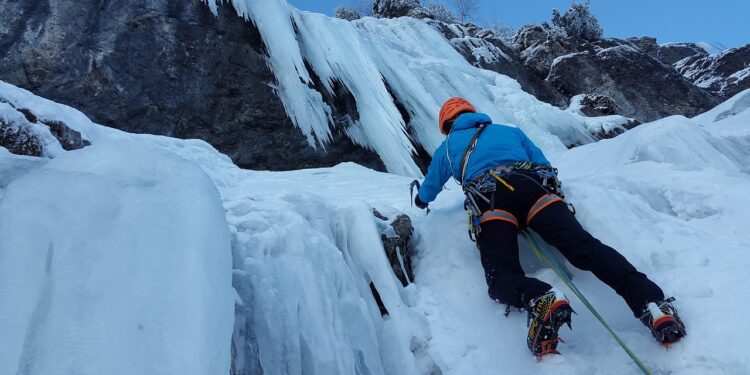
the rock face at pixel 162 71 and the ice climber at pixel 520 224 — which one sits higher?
the ice climber at pixel 520 224

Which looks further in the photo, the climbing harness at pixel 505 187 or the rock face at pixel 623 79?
the rock face at pixel 623 79

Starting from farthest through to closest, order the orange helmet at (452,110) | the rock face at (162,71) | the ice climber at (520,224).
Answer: the rock face at (162,71) < the orange helmet at (452,110) < the ice climber at (520,224)

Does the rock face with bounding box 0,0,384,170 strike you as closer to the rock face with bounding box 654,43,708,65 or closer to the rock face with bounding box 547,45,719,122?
the rock face with bounding box 547,45,719,122

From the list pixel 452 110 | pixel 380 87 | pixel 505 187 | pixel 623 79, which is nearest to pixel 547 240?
pixel 505 187

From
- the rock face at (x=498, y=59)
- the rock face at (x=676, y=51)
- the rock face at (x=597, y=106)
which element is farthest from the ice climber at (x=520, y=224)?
the rock face at (x=676, y=51)

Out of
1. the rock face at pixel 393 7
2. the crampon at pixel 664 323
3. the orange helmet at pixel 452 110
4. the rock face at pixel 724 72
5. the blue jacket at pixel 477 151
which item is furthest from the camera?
the rock face at pixel 393 7

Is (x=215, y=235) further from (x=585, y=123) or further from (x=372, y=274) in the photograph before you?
(x=585, y=123)

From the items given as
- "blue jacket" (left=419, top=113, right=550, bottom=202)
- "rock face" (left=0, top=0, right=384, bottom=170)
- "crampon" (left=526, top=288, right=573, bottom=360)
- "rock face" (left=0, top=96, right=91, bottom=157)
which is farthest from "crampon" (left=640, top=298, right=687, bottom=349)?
"rock face" (left=0, top=0, right=384, bottom=170)

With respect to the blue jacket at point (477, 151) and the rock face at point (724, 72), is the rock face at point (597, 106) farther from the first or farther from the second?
the blue jacket at point (477, 151)

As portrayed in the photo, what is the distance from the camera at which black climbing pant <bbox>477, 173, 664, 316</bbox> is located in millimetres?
1961

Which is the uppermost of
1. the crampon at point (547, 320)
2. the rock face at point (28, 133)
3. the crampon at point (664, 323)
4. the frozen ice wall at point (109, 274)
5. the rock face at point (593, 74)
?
the frozen ice wall at point (109, 274)

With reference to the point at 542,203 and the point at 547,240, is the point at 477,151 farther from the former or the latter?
the point at 547,240

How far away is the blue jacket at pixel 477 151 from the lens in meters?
2.70

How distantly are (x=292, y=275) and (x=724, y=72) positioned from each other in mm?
19164
